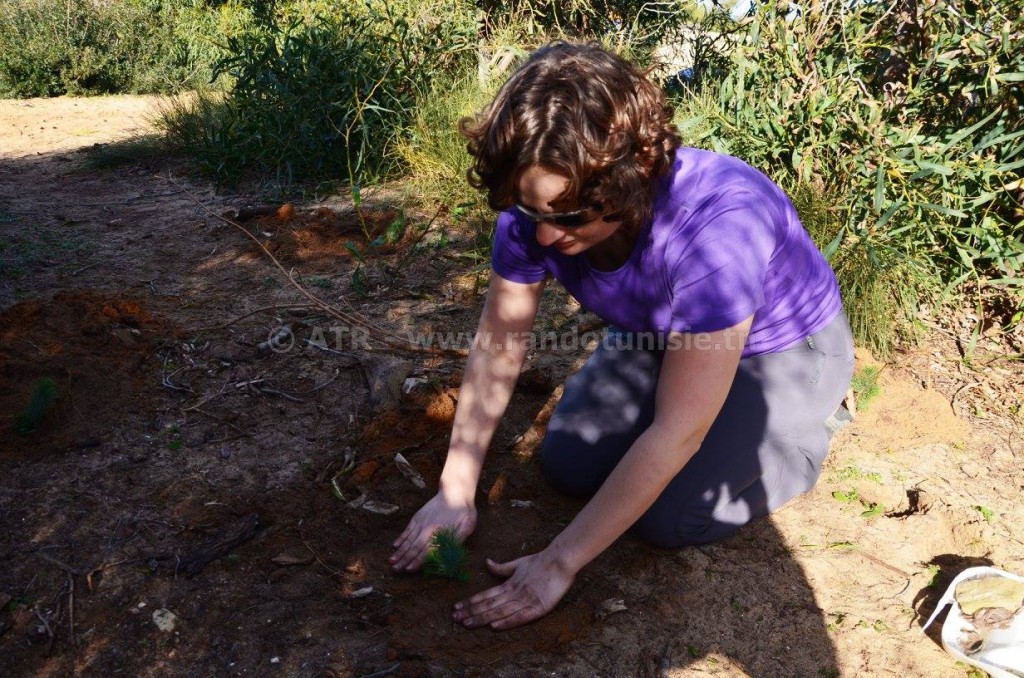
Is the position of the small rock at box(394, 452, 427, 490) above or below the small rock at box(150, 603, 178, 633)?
below

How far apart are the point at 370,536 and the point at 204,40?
8514 mm

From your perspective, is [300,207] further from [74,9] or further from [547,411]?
[74,9]

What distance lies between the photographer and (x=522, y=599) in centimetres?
191

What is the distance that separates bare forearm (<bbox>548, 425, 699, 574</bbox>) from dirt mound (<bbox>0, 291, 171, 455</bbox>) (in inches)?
60.9

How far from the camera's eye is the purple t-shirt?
65.6 inches

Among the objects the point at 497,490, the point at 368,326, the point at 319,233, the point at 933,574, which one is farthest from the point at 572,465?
the point at 319,233

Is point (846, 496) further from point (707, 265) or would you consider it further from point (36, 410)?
point (36, 410)

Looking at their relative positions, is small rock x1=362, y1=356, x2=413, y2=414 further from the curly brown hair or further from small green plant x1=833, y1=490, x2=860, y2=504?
small green plant x1=833, y1=490, x2=860, y2=504

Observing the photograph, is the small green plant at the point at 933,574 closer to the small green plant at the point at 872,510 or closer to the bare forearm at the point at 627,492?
the small green plant at the point at 872,510

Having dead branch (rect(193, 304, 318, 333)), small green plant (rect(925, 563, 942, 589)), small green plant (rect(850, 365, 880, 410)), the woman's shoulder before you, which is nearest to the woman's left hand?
the woman's shoulder

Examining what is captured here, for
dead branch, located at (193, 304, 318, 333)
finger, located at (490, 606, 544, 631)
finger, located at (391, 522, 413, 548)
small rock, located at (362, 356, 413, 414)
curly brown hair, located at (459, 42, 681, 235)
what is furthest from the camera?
dead branch, located at (193, 304, 318, 333)

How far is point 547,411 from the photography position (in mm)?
2830

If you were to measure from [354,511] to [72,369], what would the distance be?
1144 millimetres

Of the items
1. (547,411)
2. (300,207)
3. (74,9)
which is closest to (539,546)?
(547,411)
